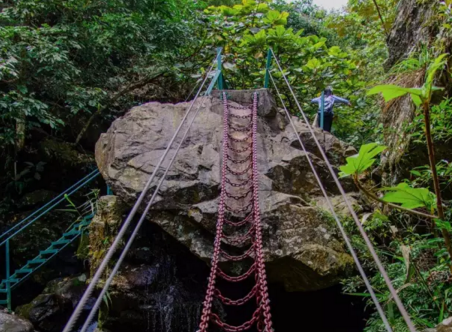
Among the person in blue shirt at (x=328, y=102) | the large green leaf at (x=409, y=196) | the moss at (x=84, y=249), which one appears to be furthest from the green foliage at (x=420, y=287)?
the moss at (x=84, y=249)

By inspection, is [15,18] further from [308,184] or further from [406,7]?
[406,7]

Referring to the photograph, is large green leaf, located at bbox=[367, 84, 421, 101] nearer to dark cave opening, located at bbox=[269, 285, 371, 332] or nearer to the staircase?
dark cave opening, located at bbox=[269, 285, 371, 332]

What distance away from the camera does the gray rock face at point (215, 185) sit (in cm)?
289

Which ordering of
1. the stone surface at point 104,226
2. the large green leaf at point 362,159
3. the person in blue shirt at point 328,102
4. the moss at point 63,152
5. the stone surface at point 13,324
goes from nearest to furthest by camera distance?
1. the large green leaf at point 362,159
2. the stone surface at point 104,226
3. the stone surface at point 13,324
4. the person in blue shirt at point 328,102
5. the moss at point 63,152

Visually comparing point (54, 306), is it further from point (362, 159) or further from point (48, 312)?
point (362, 159)

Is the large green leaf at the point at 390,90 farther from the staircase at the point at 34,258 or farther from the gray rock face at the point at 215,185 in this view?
the staircase at the point at 34,258

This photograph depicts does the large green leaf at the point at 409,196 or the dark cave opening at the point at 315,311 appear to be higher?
the large green leaf at the point at 409,196

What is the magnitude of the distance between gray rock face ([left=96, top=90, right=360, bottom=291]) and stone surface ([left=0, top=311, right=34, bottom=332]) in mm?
1851

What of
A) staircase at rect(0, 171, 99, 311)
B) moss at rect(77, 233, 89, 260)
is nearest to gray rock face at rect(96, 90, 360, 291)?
staircase at rect(0, 171, 99, 311)

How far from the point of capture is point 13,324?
145 inches

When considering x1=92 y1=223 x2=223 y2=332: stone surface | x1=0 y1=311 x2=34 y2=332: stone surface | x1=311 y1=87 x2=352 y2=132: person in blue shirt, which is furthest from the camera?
x1=311 y1=87 x2=352 y2=132: person in blue shirt

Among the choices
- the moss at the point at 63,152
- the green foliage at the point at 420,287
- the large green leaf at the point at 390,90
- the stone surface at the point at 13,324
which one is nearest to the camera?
the large green leaf at the point at 390,90

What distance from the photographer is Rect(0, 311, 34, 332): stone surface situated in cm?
360

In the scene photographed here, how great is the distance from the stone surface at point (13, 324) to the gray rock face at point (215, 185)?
1.85 metres
